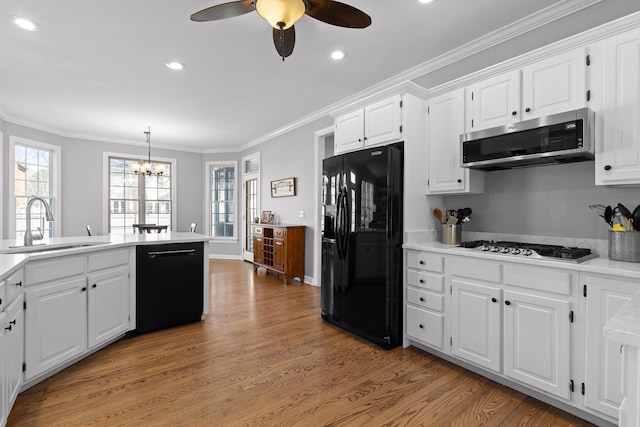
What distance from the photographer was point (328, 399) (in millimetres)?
2059

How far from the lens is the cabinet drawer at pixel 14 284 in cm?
169

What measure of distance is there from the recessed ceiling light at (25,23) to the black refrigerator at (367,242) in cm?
286

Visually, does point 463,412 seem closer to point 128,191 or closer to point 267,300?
point 267,300

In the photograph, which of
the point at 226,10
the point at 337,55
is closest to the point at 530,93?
the point at 337,55

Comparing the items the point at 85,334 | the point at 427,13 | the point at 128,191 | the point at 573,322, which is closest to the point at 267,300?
the point at 85,334

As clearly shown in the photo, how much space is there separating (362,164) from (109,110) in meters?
4.44

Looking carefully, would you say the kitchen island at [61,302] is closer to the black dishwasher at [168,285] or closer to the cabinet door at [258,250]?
the black dishwasher at [168,285]

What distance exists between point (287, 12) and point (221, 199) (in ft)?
22.3

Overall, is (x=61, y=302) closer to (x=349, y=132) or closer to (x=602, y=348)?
(x=349, y=132)

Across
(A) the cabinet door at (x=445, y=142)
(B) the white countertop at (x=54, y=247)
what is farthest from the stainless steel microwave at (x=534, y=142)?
(B) the white countertop at (x=54, y=247)

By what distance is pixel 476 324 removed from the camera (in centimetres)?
231

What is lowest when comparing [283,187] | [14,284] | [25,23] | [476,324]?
[476,324]

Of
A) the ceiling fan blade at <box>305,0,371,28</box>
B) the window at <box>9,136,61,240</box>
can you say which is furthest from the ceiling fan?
the window at <box>9,136,61,240</box>

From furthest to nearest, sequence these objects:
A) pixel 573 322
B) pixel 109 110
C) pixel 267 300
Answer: pixel 109 110
pixel 267 300
pixel 573 322
